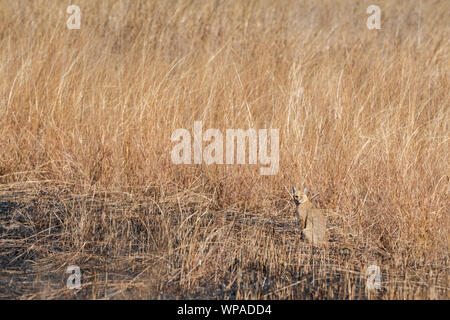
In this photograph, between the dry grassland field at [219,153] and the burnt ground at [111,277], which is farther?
the dry grassland field at [219,153]

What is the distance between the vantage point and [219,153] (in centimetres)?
475

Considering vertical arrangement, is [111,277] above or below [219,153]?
below

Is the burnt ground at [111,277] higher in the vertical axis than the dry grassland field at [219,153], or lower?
lower

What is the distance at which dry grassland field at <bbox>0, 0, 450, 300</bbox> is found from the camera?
3.40 metres

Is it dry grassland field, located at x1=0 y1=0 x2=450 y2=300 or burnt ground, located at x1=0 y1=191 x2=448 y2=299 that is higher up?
dry grassland field, located at x1=0 y1=0 x2=450 y2=300

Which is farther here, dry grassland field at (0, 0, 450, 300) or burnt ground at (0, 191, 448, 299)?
dry grassland field at (0, 0, 450, 300)

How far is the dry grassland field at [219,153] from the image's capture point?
3.40 metres

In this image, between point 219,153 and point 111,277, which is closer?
point 111,277
